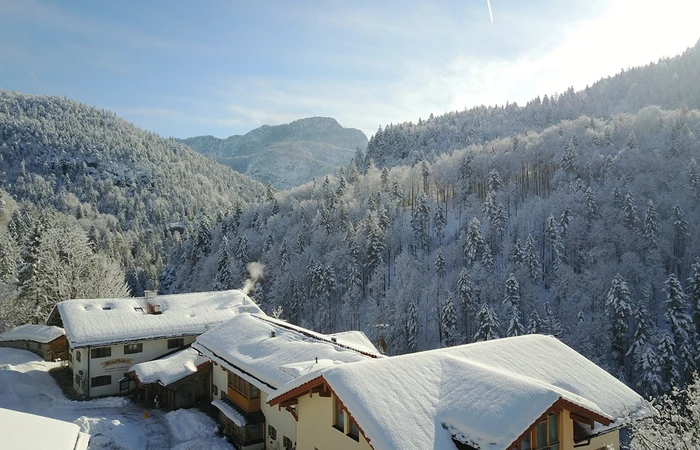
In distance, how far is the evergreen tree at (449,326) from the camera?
65.8 meters

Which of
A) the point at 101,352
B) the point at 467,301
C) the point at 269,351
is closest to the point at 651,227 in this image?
the point at 467,301

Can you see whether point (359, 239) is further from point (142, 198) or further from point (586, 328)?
point (142, 198)

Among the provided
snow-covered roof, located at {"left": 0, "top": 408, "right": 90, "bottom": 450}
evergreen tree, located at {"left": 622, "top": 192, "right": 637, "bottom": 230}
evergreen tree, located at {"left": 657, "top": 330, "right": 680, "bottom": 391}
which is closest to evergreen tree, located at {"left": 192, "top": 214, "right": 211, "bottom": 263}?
evergreen tree, located at {"left": 622, "top": 192, "right": 637, "bottom": 230}

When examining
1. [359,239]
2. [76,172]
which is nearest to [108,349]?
[359,239]

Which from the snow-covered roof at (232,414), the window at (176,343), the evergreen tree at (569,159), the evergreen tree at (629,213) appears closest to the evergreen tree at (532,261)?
the evergreen tree at (629,213)

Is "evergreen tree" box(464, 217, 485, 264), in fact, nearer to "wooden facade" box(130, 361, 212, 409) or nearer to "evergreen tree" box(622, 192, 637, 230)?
"evergreen tree" box(622, 192, 637, 230)

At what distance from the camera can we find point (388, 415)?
1155 centimetres

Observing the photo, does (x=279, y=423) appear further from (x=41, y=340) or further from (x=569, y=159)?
(x=569, y=159)

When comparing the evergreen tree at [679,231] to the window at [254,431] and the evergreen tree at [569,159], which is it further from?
the window at [254,431]

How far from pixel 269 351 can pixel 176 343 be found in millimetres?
14883

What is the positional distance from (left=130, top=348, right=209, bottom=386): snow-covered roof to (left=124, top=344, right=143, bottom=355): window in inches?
84.6

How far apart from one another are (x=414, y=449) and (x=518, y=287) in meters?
64.8

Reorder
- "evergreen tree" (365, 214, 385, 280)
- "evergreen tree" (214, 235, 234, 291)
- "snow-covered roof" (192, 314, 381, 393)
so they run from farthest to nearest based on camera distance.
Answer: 1. "evergreen tree" (365, 214, 385, 280)
2. "evergreen tree" (214, 235, 234, 291)
3. "snow-covered roof" (192, 314, 381, 393)

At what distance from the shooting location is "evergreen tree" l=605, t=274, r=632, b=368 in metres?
59.4
